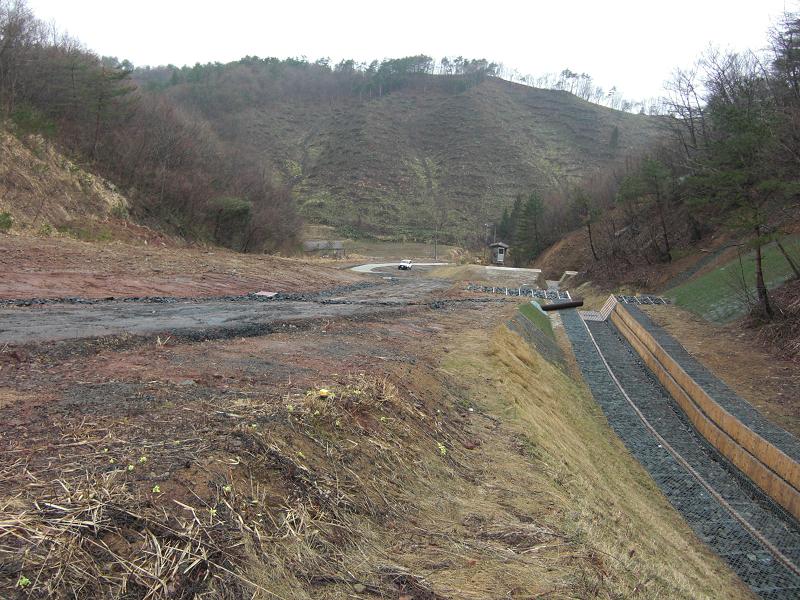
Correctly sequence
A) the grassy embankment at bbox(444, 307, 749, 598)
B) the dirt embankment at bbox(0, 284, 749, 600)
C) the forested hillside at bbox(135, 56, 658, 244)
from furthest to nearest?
1. the forested hillside at bbox(135, 56, 658, 244)
2. the grassy embankment at bbox(444, 307, 749, 598)
3. the dirt embankment at bbox(0, 284, 749, 600)

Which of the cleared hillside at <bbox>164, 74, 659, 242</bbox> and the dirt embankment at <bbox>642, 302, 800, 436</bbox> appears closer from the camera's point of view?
the dirt embankment at <bbox>642, 302, 800, 436</bbox>

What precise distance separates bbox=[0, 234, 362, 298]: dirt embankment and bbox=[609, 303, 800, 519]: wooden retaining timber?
17.9 metres

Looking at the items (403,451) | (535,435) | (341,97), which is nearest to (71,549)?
(403,451)

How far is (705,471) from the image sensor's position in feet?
47.4

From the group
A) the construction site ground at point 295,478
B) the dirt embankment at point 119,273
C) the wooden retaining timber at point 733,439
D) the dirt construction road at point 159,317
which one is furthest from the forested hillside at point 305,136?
the wooden retaining timber at point 733,439

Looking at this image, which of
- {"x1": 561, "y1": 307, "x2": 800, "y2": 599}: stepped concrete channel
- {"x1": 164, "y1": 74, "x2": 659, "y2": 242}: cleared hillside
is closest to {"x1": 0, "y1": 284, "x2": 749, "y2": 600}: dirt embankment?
{"x1": 561, "y1": 307, "x2": 800, "y2": 599}: stepped concrete channel

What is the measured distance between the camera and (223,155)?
6325cm

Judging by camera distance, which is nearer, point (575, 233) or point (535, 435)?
point (535, 435)

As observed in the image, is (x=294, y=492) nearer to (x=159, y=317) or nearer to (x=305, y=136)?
(x=159, y=317)

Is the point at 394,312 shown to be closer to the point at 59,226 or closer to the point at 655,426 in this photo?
the point at 655,426

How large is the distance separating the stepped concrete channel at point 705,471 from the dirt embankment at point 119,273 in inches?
635

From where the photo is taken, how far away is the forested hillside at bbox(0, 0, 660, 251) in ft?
140

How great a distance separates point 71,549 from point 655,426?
1764cm

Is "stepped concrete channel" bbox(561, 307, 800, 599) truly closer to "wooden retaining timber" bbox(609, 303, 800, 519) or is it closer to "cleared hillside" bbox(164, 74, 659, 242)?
"wooden retaining timber" bbox(609, 303, 800, 519)
